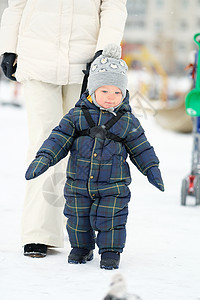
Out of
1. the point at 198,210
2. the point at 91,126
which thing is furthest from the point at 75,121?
the point at 198,210

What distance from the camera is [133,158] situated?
3361 mm

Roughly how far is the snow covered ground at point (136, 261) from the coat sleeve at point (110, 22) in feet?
3.75

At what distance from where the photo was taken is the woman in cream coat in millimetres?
3586

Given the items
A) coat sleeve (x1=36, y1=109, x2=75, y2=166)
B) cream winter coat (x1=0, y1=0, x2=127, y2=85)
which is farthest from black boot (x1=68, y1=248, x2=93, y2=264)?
cream winter coat (x1=0, y1=0, x2=127, y2=85)

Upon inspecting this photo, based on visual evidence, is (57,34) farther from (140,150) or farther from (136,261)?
(136,261)

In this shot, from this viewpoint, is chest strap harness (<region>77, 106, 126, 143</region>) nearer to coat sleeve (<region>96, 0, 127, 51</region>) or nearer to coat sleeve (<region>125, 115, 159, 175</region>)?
coat sleeve (<region>125, 115, 159, 175</region>)

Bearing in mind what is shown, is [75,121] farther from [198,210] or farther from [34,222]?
[198,210]

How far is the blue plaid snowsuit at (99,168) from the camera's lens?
326 cm

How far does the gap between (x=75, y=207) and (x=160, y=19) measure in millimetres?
88515

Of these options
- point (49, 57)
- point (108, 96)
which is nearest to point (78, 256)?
point (108, 96)

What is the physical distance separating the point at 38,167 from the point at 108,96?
0.50 meters

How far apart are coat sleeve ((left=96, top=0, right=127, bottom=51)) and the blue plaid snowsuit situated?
44cm

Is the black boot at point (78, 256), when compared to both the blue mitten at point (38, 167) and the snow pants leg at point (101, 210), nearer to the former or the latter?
the snow pants leg at point (101, 210)

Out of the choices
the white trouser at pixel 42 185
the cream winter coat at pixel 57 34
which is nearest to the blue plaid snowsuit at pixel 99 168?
the white trouser at pixel 42 185
